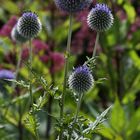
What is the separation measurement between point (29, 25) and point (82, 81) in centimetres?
57

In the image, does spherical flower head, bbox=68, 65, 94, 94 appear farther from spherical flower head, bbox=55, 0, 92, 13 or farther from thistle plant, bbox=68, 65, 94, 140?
spherical flower head, bbox=55, 0, 92, 13

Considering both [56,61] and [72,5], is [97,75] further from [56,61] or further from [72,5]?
[72,5]

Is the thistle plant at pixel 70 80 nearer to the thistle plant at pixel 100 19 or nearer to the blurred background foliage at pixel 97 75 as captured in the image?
the thistle plant at pixel 100 19

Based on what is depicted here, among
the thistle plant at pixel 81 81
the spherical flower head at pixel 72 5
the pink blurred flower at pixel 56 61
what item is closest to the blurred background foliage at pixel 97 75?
the pink blurred flower at pixel 56 61

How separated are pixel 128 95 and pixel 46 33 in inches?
54.7

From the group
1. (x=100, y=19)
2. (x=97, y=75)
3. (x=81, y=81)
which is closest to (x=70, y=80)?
(x=81, y=81)

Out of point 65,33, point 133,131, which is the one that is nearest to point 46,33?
point 65,33

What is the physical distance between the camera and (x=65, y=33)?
17.6 feet

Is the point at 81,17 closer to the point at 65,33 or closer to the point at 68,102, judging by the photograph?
the point at 65,33

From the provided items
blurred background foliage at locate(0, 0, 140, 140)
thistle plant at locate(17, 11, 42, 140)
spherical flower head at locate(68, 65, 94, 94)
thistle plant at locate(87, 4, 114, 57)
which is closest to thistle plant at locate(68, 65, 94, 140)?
spherical flower head at locate(68, 65, 94, 94)

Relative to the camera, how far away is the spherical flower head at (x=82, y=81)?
2.79 m

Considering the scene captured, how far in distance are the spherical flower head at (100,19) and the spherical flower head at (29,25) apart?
363mm

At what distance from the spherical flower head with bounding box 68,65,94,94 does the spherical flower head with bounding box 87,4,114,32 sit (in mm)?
277

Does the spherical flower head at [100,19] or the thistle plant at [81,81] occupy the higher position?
the spherical flower head at [100,19]
